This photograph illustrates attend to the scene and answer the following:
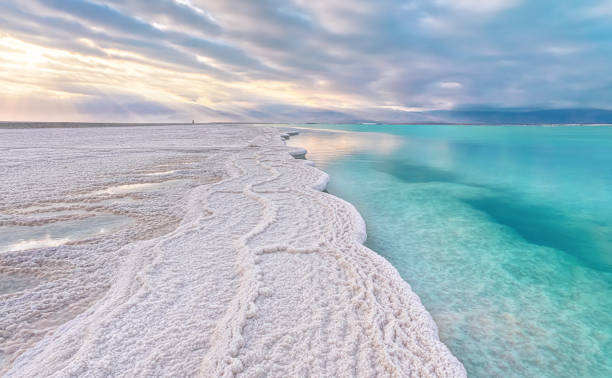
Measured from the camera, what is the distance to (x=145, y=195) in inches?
310

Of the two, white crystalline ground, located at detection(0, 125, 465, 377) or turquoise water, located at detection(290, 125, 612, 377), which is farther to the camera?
turquoise water, located at detection(290, 125, 612, 377)

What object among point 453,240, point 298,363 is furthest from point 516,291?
point 298,363

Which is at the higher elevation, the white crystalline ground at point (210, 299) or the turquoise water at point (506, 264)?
the white crystalline ground at point (210, 299)

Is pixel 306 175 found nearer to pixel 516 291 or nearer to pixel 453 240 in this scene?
pixel 453 240

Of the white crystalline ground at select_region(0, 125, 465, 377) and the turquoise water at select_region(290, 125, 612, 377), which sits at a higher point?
the white crystalline ground at select_region(0, 125, 465, 377)

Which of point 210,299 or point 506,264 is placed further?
point 506,264

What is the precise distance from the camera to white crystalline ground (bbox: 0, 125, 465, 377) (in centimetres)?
257

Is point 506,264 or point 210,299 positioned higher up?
point 210,299

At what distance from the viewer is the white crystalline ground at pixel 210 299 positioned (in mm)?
2572

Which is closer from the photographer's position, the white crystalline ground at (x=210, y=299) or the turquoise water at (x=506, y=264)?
the white crystalline ground at (x=210, y=299)

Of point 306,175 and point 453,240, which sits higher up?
point 306,175

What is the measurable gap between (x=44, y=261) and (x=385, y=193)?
950cm

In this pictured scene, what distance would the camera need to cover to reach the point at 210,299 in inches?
134

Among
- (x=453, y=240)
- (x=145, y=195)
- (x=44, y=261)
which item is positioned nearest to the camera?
(x=44, y=261)
